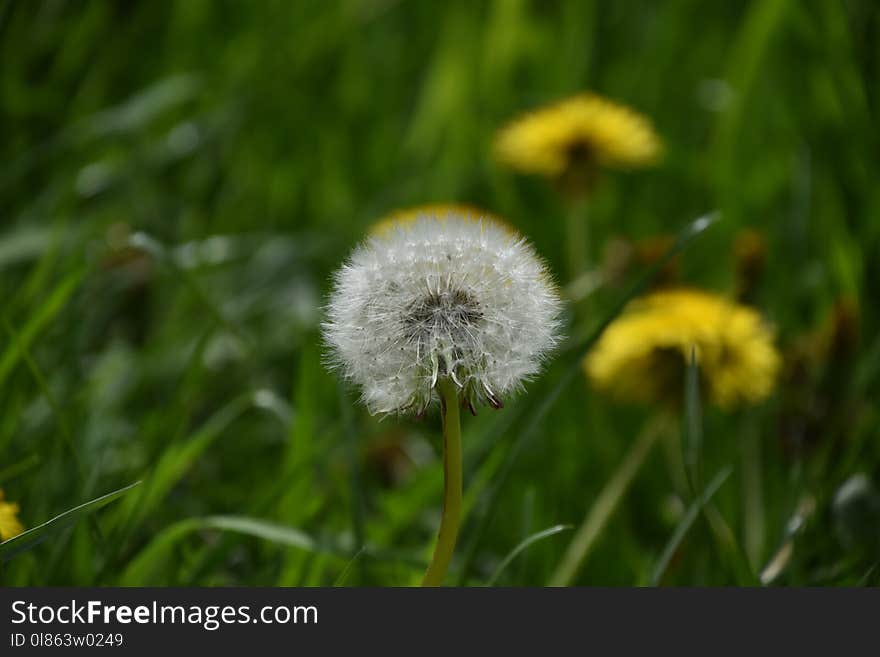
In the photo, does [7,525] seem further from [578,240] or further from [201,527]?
[578,240]

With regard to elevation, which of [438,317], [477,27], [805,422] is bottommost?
[438,317]

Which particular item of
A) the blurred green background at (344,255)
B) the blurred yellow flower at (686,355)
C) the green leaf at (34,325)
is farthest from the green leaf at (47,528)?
the blurred yellow flower at (686,355)

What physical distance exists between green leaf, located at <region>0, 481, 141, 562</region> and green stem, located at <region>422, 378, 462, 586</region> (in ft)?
0.84

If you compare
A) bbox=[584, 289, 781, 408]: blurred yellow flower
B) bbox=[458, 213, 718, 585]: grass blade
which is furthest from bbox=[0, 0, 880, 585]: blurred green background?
bbox=[584, 289, 781, 408]: blurred yellow flower

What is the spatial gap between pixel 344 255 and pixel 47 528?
1515 millimetres

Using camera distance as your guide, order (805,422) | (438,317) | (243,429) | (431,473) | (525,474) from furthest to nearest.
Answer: (243,429)
(525,474)
(805,422)
(431,473)
(438,317)

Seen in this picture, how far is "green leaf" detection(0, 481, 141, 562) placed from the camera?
85 centimetres

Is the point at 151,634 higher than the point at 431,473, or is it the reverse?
the point at 431,473

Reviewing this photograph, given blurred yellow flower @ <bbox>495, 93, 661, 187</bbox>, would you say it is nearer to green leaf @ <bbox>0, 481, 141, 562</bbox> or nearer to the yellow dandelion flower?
the yellow dandelion flower

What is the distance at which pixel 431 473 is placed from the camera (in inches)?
58.1

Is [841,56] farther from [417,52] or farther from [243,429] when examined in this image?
[243,429]

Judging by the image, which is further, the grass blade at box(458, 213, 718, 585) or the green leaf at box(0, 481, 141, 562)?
the grass blade at box(458, 213, 718, 585)

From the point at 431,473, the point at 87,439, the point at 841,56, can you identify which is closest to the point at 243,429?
the point at 87,439

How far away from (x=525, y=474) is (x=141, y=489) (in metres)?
0.76
